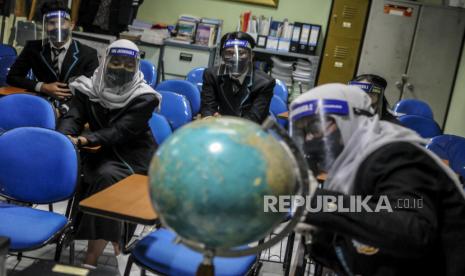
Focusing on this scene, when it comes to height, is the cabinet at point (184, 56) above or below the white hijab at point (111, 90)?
above

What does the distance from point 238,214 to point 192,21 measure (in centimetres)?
623

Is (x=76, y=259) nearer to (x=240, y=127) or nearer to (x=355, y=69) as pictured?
(x=240, y=127)

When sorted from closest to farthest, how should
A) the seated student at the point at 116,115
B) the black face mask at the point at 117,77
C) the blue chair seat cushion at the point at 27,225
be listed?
1. the blue chair seat cushion at the point at 27,225
2. the seated student at the point at 116,115
3. the black face mask at the point at 117,77

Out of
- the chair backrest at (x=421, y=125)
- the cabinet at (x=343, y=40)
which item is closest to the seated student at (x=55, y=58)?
the chair backrest at (x=421, y=125)

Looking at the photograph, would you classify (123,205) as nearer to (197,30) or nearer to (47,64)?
(47,64)

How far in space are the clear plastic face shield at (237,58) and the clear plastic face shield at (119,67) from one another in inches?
40.4

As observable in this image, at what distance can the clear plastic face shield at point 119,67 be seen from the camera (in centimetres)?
313

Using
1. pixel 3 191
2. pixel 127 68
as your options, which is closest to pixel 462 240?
pixel 3 191

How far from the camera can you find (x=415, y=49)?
6855mm

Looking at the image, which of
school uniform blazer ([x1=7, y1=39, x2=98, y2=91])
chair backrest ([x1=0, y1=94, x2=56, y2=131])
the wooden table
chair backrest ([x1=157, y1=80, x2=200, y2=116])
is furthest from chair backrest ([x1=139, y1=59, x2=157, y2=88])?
the wooden table

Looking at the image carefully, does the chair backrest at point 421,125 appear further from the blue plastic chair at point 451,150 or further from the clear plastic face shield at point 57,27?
the clear plastic face shield at point 57,27

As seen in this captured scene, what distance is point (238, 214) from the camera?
1.03 metres

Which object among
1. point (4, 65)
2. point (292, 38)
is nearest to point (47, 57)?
point (4, 65)

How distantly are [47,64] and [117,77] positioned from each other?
48.9 inches
